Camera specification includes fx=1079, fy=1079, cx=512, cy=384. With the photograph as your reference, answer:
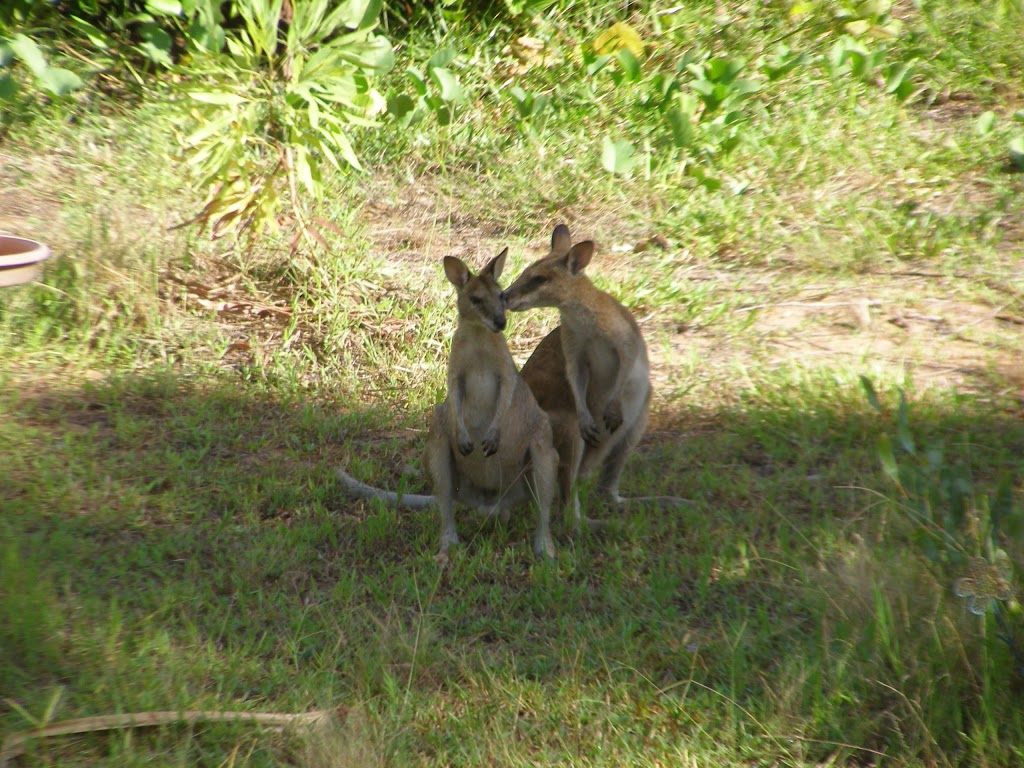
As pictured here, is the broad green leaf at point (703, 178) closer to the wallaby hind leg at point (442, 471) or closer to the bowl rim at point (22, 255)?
the wallaby hind leg at point (442, 471)

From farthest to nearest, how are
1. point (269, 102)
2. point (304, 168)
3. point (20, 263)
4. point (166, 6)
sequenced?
point (166, 6) < point (269, 102) < point (304, 168) < point (20, 263)

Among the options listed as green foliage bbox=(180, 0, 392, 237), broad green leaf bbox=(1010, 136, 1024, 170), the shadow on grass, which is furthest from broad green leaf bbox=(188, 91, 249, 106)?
broad green leaf bbox=(1010, 136, 1024, 170)

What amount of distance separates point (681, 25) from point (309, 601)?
241 inches

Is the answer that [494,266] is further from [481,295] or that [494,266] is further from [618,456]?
[618,456]

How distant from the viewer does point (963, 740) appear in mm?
2758

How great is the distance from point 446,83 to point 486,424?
12.0 ft

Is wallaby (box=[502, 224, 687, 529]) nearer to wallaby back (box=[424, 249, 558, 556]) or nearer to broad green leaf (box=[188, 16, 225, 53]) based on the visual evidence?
wallaby back (box=[424, 249, 558, 556])

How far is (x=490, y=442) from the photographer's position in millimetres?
4250

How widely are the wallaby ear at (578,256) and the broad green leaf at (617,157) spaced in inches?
103

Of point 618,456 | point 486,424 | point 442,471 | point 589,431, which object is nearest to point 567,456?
point 589,431

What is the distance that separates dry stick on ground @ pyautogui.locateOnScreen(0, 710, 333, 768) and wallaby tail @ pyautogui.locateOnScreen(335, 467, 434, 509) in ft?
5.02

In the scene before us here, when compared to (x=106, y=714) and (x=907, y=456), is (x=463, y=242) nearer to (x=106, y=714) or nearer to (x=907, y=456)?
(x=907, y=456)

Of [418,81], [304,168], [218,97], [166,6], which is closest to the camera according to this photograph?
[218,97]

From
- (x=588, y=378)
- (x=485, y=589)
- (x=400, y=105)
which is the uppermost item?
(x=400, y=105)
